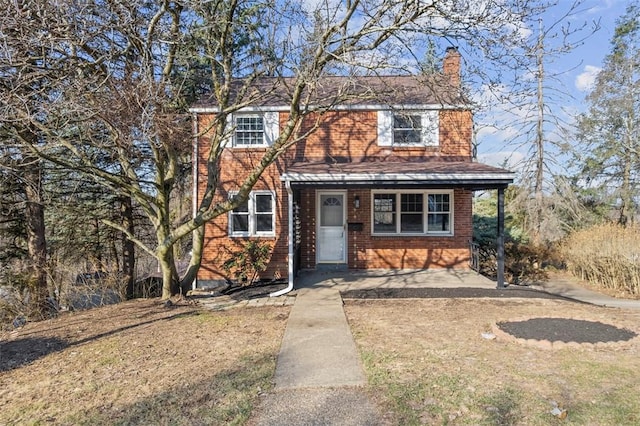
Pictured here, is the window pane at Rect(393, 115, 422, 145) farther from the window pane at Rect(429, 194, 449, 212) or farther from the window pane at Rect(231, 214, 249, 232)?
the window pane at Rect(231, 214, 249, 232)

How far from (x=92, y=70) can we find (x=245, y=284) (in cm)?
630

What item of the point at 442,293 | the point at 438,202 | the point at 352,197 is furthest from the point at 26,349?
the point at 438,202

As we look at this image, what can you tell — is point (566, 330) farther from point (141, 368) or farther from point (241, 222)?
point (241, 222)

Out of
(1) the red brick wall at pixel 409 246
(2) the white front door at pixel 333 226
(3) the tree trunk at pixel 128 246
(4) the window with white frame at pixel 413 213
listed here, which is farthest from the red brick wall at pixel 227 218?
(3) the tree trunk at pixel 128 246

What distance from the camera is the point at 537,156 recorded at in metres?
18.1

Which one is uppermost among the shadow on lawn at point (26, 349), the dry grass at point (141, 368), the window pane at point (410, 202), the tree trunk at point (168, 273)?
the window pane at point (410, 202)

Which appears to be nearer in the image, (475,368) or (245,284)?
(475,368)

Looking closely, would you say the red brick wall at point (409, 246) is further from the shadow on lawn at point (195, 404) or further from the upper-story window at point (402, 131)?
the shadow on lawn at point (195, 404)

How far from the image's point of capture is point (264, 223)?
1096 cm

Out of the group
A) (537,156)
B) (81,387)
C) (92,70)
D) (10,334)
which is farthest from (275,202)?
(537,156)

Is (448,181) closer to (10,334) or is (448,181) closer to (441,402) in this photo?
(441,402)

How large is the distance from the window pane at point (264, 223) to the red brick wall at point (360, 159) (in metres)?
0.66

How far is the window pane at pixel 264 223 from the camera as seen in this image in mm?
10938

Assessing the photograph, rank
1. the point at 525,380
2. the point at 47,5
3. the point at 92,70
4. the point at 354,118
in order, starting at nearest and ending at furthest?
the point at 525,380 < the point at 47,5 < the point at 92,70 < the point at 354,118
